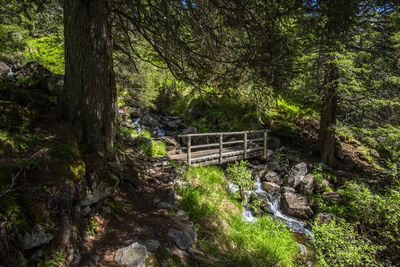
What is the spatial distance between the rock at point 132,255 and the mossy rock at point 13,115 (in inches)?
101

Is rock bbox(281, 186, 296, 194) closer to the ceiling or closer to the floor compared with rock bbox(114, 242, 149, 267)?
closer to the floor

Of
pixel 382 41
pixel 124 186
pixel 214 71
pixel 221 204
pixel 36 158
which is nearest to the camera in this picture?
pixel 36 158

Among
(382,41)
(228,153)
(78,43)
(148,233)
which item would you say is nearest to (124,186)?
(148,233)

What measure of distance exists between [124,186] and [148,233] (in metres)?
1.28

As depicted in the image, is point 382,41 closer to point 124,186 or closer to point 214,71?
point 214,71

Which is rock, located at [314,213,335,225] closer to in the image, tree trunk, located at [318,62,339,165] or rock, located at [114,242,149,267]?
tree trunk, located at [318,62,339,165]

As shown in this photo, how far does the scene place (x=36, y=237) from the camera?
1881 mm

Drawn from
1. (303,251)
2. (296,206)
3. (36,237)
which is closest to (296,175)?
(296,206)

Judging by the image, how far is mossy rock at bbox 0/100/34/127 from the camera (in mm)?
2888

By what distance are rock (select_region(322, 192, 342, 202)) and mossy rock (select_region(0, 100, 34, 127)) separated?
8969mm

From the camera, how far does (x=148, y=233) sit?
9.59 feet

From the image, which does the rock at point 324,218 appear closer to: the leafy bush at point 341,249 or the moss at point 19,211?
the leafy bush at point 341,249

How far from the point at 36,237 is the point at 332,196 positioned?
8495 millimetres

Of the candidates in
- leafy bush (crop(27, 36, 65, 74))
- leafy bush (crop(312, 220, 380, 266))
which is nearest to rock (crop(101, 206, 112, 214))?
leafy bush (crop(312, 220, 380, 266))
